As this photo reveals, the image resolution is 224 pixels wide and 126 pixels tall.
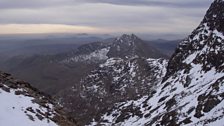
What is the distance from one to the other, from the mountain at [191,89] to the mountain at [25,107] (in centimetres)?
4041

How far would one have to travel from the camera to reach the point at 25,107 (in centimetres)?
2302

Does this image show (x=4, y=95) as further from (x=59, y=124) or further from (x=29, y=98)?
(x=59, y=124)

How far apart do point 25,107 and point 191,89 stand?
280ft

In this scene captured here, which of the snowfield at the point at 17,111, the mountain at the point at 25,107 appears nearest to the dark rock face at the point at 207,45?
the mountain at the point at 25,107

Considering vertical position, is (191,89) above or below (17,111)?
below

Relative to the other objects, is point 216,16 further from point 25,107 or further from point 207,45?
point 25,107

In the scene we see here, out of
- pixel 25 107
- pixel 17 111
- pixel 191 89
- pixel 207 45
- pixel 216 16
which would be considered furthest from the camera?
pixel 216 16

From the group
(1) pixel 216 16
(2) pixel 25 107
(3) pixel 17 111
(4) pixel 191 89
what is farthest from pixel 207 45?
(3) pixel 17 111

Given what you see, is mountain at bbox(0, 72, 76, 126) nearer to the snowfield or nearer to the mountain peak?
the snowfield

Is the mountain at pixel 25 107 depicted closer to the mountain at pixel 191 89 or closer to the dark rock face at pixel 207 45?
the mountain at pixel 191 89

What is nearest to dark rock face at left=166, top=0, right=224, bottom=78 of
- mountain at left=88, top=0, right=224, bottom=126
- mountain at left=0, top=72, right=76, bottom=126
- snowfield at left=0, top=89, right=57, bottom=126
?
mountain at left=88, top=0, right=224, bottom=126

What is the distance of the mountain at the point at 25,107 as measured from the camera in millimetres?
21453

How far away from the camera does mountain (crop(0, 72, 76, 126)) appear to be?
21.5m

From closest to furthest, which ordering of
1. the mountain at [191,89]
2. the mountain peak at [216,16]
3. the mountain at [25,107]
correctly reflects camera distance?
the mountain at [25,107] < the mountain at [191,89] < the mountain peak at [216,16]
